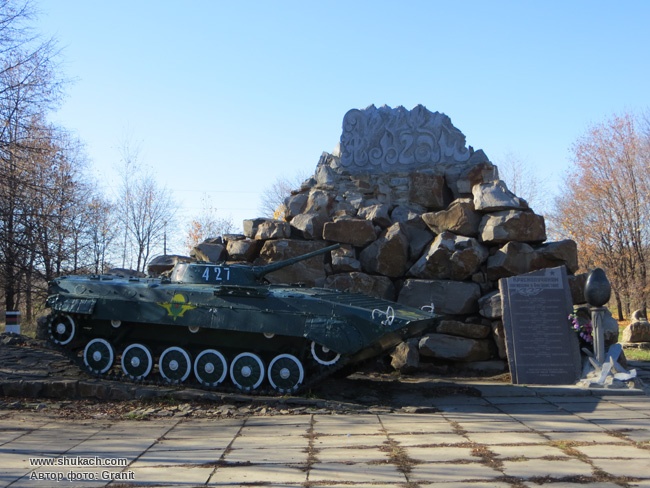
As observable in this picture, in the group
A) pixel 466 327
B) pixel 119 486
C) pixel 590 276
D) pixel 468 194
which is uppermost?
pixel 468 194

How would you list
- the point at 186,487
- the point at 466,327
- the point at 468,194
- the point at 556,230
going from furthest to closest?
the point at 556,230
the point at 468,194
the point at 466,327
the point at 186,487

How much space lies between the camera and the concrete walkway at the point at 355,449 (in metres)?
5.55

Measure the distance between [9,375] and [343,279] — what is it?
5.71 m

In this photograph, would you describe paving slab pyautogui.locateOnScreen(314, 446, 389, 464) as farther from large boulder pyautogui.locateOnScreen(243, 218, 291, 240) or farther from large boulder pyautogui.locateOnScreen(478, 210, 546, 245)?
large boulder pyautogui.locateOnScreen(243, 218, 291, 240)

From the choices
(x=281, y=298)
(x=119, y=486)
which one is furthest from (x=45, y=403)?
(x=119, y=486)

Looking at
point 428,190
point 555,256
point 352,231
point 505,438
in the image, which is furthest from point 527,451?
point 428,190

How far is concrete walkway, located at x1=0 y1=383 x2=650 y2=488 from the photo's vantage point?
→ 5547 millimetres

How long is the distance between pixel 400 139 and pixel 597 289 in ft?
17.3

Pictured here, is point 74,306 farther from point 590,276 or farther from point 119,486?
point 590,276

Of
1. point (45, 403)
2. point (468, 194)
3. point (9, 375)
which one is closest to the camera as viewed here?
point (45, 403)

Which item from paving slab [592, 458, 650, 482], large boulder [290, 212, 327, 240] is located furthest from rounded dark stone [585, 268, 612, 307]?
large boulder [290, 212, 327, 240]

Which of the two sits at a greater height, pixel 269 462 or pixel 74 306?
pixel 74 306

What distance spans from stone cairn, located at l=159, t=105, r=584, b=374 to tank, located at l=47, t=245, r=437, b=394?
214cm

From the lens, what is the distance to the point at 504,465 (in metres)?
5.83
